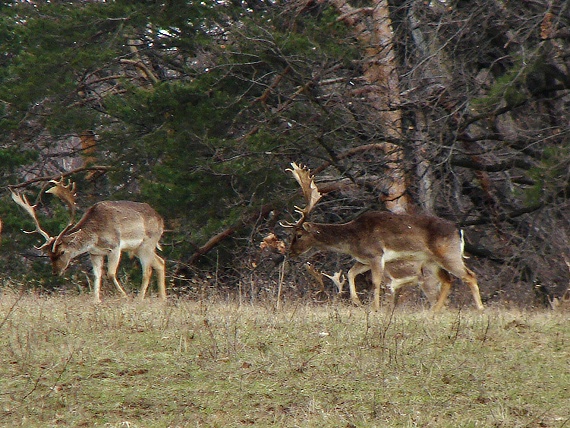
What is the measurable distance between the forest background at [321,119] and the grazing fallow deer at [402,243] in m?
1.72

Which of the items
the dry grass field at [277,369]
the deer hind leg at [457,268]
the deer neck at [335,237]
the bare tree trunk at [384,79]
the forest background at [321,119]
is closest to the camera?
the dry grass field at [277,369]

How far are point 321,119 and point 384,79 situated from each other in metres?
1.33

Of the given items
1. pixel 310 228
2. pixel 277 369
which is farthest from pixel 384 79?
pixel 277 369

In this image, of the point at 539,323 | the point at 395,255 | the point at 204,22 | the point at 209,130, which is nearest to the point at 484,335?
the point at 539,323

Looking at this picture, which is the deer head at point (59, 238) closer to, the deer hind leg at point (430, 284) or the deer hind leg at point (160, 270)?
the deer hind leg at point (160, 270)

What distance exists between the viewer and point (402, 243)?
13383 millimetres

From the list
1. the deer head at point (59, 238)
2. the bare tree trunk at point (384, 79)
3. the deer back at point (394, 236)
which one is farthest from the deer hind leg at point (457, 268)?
the deer head at point (59, 238)

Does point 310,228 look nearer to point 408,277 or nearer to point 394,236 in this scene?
point 394,236

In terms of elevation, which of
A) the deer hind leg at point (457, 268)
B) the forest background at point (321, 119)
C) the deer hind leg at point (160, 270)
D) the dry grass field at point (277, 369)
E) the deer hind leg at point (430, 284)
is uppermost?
the forest background at point (321, 119)

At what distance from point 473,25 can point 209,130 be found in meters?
5.18

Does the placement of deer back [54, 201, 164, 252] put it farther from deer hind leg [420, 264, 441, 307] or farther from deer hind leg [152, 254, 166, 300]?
deer hind leg [420, 264, 441, 307]

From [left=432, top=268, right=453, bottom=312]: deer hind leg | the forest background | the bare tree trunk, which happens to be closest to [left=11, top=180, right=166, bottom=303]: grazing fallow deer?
the forest background

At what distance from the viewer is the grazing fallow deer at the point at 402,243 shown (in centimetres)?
1323

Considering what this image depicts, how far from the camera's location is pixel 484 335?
8.75m
